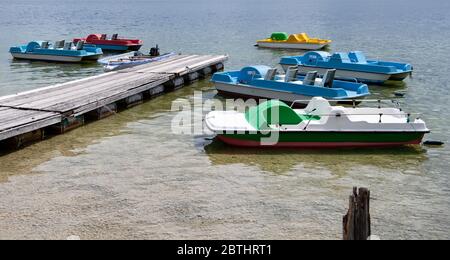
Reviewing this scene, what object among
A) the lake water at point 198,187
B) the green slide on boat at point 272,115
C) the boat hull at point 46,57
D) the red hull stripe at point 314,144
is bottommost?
the lake water at point 198,187

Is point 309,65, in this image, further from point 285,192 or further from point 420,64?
point 285,192

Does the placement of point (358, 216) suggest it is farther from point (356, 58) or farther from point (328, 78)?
point (356, 58)

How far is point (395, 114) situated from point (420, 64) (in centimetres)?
2072

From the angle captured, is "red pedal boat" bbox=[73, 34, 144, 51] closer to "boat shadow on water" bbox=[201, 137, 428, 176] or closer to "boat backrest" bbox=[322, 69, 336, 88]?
"boat backrest" bbox=[322, 69, 336, 88]

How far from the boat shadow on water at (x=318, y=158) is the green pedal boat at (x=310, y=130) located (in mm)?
218

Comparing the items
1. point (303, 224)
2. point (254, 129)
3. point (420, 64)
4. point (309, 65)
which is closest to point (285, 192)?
point (303, 224)

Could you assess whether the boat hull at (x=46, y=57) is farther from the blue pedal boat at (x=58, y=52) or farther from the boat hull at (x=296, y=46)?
the boat hull at (x=296, y=46)

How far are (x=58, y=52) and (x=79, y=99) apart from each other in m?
17.5

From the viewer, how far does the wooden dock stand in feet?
49.9

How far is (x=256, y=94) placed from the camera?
22.1m

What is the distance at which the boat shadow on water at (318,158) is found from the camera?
46.2 feet

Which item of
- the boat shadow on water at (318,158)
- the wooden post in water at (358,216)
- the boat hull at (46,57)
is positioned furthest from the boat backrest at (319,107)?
the boat hull at (46,57)

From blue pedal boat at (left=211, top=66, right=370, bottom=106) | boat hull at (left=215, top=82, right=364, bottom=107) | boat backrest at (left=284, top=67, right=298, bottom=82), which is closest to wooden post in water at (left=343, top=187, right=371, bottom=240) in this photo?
blue pedal boat at (left=211, top=66, right=370, bottom=106)

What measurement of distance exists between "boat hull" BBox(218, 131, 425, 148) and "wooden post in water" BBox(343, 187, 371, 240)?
8086mm
